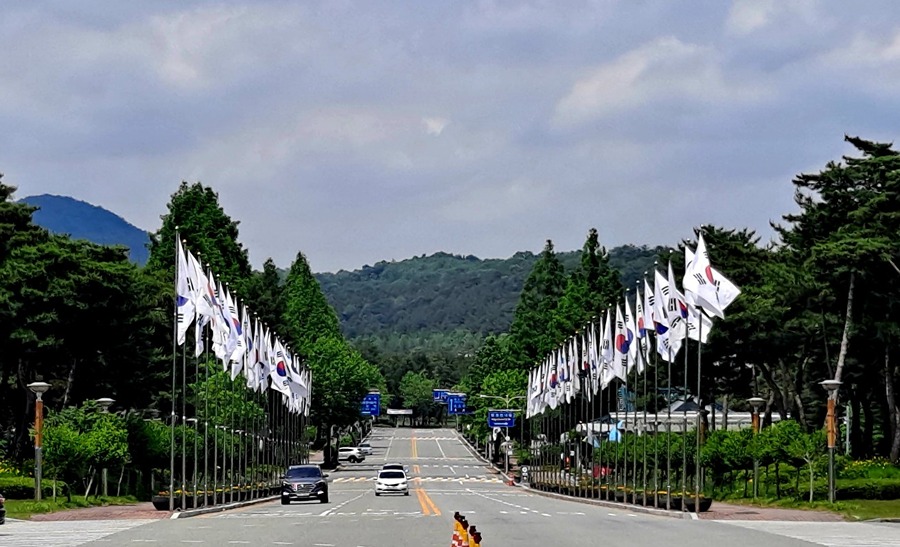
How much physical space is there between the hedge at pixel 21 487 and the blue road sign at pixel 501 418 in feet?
241

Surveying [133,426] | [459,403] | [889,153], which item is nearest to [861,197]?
[889,153]

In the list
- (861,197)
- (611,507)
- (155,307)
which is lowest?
(611,507)

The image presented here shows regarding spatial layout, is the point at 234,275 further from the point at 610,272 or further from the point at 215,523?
the point at 215,523

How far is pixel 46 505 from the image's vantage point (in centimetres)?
4766

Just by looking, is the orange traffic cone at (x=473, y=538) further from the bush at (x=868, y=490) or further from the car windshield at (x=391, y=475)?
the car windshield at (x=391, y=475)

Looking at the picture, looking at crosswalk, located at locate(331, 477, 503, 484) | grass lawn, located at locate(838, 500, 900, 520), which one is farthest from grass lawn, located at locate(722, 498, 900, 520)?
crosswalk, located at locate(331, 477, 503, 484)

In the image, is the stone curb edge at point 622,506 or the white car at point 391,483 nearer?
the stone curb edge at point 622,506

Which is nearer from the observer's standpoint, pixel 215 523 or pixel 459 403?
pixel 215 523

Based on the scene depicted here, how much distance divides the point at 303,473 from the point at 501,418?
67.1 m

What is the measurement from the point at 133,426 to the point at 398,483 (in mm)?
15181

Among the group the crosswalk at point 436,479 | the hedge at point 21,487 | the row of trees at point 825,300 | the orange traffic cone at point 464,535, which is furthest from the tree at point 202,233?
the orange traffic cone at point 464,535

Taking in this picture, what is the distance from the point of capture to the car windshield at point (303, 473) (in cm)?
6044

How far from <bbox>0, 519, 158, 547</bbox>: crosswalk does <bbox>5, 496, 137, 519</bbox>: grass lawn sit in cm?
326

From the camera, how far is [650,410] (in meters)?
125
